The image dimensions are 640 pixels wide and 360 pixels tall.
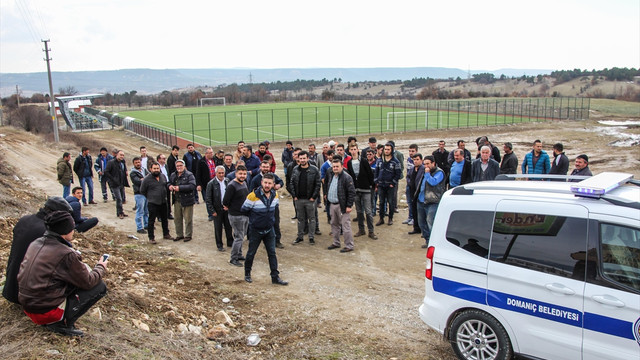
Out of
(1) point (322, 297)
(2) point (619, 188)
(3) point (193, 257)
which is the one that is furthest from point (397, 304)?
(3) point (193, 257)

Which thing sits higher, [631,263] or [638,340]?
[631,263]

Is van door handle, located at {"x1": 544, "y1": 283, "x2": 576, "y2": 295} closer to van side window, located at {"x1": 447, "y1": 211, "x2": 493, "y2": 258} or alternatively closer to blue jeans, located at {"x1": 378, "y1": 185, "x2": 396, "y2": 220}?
van side window, located at {"x1": 447, "y1": 211, "x2": 493, "y2": 258}

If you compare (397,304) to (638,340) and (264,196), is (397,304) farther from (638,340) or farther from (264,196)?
(638,340)

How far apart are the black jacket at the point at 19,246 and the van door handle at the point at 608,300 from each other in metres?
5.44

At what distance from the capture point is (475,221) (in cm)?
541

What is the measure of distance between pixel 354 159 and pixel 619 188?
6705 millimetres

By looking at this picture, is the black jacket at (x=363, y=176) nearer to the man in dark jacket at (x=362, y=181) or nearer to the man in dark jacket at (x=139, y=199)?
the man in dark jacket at (x=362, y=181)

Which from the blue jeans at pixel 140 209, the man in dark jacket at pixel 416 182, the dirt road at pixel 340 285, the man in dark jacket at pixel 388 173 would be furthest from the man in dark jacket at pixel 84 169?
the man in dark jacket at pixel 416 182

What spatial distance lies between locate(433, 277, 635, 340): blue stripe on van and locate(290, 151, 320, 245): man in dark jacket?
16.7 feet

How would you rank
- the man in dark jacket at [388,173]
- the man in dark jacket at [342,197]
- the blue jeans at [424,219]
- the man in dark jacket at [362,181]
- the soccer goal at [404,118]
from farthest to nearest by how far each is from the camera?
the soccer goal at [404,118] → the man in dark jacket at [388,173] → the man in dark jacket at [362,181] → the blue jeans at [424,219] → the man in dark jacket at [342,197]

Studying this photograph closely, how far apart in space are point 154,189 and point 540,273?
27.0 feet

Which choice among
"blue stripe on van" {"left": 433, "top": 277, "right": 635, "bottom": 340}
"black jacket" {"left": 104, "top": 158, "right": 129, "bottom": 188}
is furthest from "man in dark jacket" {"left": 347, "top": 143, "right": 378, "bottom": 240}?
"black jacket" {"left": 104, "top": 158, "right": 129, "bottom": 188}

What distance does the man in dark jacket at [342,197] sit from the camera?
1003 centimetres

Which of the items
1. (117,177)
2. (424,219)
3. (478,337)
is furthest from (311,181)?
(117,177)
